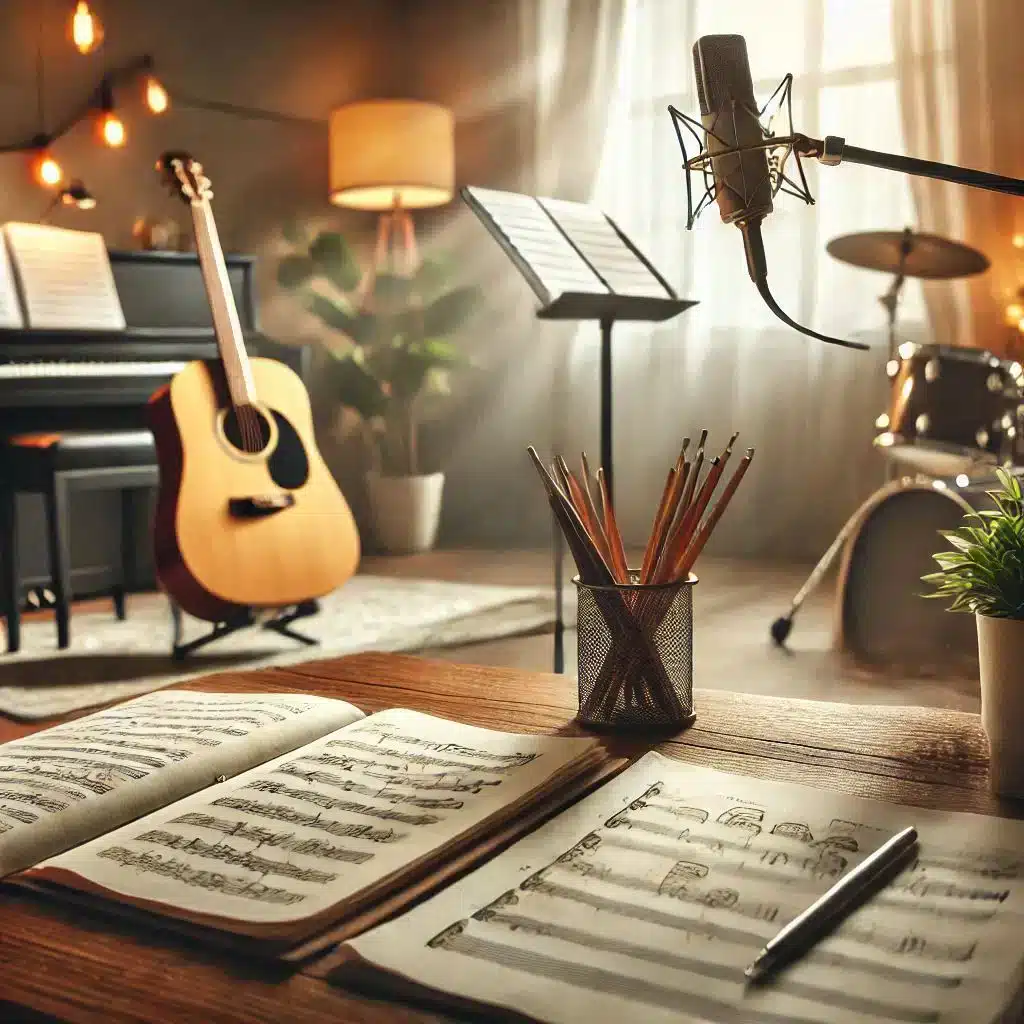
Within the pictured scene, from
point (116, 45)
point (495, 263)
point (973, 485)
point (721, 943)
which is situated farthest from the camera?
point (495, 263)

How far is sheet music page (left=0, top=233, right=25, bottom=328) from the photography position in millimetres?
3457

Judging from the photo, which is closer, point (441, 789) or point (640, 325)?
point (441, 789)

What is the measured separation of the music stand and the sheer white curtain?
1.86 metres

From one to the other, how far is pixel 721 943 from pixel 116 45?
4.42 m

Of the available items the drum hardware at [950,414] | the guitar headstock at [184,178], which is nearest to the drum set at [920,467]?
the drum hardware at [950,414]

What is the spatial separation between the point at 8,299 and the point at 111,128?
2.80 feet

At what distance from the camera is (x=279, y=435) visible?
10.0 feet

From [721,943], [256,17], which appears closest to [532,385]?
[256,17]

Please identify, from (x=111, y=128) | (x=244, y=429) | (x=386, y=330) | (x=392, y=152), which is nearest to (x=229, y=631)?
(x=244, y=429)

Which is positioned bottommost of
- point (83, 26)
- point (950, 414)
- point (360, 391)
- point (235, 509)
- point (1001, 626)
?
point (235, 509)

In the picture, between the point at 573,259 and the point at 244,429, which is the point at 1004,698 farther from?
the point at 244,429

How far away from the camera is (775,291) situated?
4434 millimetres

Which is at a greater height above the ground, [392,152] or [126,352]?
[392,152]

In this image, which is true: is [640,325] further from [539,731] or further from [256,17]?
[539,731]
